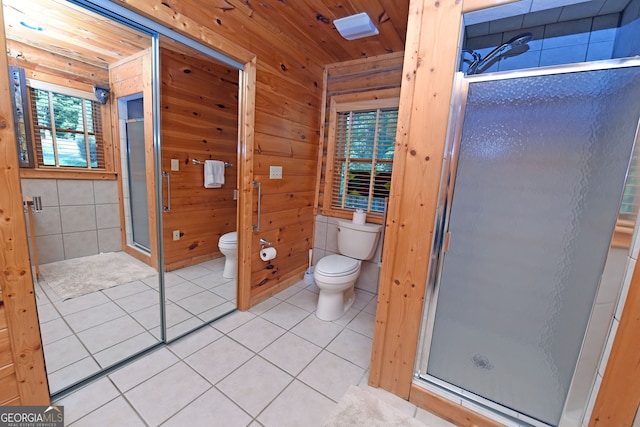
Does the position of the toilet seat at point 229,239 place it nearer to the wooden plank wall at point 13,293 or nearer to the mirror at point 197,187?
the mirror at point 197,187

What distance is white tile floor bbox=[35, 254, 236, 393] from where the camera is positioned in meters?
1.51

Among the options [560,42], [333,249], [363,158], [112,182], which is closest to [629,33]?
[560,42]

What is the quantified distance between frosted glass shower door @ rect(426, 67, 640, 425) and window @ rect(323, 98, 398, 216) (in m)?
1.29

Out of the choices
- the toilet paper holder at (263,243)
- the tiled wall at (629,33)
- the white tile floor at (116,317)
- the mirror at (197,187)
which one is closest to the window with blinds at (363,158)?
the toilet paper holder at (263,243)

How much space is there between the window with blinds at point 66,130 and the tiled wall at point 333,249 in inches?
83.7

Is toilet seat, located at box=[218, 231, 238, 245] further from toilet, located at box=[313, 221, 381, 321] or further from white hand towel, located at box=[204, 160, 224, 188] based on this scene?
toilet, located at box=[313, 221, 381, 321]

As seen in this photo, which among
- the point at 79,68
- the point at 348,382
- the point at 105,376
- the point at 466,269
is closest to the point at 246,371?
the point at 348,382

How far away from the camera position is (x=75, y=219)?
6.57 feet

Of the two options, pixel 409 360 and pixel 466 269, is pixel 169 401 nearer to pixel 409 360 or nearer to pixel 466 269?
pixel 409 360

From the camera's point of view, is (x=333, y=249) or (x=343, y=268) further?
(x=333, y=249)

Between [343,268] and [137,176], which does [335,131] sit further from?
[137,176]

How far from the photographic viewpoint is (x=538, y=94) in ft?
3.40

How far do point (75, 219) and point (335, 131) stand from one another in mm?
2487

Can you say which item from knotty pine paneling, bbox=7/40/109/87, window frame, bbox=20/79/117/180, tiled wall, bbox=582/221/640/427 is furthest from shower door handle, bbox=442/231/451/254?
window frame, bbox=20/79/117/180
